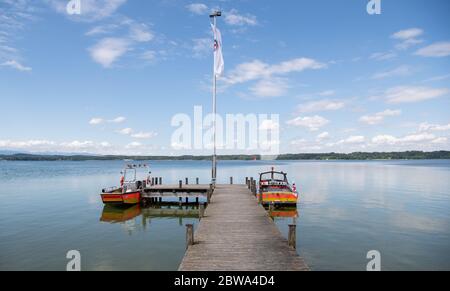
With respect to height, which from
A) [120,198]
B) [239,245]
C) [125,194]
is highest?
[125,194]

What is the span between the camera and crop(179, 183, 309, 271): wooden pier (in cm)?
1010

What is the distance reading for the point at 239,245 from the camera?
39.8ft

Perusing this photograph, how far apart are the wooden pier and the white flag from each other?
17.0m

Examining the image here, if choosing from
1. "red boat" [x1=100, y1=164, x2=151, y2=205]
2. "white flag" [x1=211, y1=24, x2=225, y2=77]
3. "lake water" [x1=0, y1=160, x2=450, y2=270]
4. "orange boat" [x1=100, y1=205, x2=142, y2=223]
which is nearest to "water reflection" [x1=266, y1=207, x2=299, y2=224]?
"lake water" [x1=0, y1=160, x2=450, y2=270]

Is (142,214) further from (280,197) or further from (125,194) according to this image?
(280,197)

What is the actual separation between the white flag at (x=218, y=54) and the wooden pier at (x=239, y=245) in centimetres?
1704

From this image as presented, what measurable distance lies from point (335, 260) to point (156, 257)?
9230 mm

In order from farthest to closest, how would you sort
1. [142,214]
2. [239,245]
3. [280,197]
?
[142,214], [280,197], [239,245]

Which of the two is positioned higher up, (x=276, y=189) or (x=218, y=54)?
(x=218, y=54)

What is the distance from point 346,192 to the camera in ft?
128

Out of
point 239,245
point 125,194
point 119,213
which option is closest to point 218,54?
point 125,194

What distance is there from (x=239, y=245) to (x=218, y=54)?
74.4ft

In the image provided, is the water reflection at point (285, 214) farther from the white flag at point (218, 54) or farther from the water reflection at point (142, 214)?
the white flag at point (218, 54)
